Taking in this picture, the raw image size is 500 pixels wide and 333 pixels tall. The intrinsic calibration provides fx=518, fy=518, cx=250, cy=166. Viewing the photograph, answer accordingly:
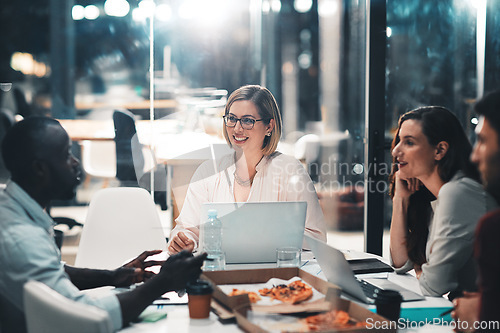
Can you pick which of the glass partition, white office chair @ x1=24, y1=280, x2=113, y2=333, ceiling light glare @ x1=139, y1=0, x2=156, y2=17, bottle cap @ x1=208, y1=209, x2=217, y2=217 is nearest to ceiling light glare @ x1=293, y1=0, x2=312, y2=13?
the glass partition

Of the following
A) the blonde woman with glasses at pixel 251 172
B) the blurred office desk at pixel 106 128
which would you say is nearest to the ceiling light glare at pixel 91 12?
the blurred office desk at pixel 106 128

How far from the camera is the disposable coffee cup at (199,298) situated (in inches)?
54.9

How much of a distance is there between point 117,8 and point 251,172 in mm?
2592

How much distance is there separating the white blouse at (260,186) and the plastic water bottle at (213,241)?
1.50 feet

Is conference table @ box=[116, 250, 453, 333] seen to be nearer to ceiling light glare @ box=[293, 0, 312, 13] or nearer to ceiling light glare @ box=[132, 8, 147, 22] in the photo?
ceiling light glare @ box=[132, 8, 147, 22]

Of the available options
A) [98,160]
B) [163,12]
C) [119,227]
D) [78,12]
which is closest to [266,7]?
[163,12]

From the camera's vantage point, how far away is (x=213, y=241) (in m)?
1.94

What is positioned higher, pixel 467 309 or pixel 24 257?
pixel 24 257

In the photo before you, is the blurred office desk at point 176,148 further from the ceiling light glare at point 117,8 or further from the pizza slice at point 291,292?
the pizza slice at point 291,292

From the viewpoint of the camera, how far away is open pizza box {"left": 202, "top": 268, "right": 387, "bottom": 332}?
4.12 ft

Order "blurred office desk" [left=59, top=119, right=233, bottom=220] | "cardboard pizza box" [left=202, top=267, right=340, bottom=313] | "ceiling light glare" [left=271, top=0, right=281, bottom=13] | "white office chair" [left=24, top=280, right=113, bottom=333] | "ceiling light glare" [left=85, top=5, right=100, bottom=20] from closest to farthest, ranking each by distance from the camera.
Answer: "white office chair" [left=24, top=280, right=113, bottom=333]
"cardboard pizza box" [left=202, top=267, right=340, bottom=313]
"blurred office desk" [left=59, top=119, right=233, bottom=220]
"ceiling light glare" [left=85, top=5, right=100, bottom=20]
"ceiling light glare" [left=271, top=0, right=281, bottom=13]

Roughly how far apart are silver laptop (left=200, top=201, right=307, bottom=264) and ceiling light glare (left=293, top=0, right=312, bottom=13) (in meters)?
3.03

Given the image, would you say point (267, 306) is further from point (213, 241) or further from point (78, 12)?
point (78, 12)

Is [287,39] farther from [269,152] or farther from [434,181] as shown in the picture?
[434,181]
